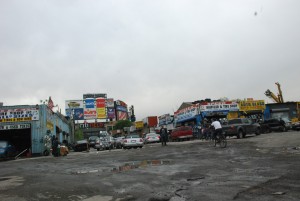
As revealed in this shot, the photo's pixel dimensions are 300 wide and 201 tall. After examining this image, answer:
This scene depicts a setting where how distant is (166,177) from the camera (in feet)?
→ 28.7

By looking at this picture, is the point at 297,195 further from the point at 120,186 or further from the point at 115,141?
the point at 115,141

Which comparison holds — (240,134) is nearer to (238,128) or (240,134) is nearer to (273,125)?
(238,128)

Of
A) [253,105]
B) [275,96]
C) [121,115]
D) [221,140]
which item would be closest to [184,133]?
[253,105]

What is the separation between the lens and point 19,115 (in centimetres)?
3378

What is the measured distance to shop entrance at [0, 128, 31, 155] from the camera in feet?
121

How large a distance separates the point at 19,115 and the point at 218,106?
2606 centimetres

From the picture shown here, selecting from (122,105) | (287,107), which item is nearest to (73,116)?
(122,105)

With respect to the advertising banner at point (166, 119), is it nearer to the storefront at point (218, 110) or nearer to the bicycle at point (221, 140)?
the storefront at point (218, 110)

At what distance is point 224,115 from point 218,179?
40.3 m

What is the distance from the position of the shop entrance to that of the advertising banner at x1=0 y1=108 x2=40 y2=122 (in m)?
2.88

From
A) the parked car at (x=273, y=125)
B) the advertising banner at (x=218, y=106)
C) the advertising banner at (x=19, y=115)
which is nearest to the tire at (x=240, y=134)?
the parked car at (x=273, y=125)

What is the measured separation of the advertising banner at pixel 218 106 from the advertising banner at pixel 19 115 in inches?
871

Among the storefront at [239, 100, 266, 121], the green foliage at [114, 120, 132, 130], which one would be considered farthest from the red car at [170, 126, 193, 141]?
the green foliage at [114, 120, 132, 130]

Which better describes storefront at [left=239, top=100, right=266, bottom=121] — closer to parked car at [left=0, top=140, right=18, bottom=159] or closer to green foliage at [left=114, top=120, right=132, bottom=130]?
parked car at [left=0, top=140, right=18, bottom=159]
